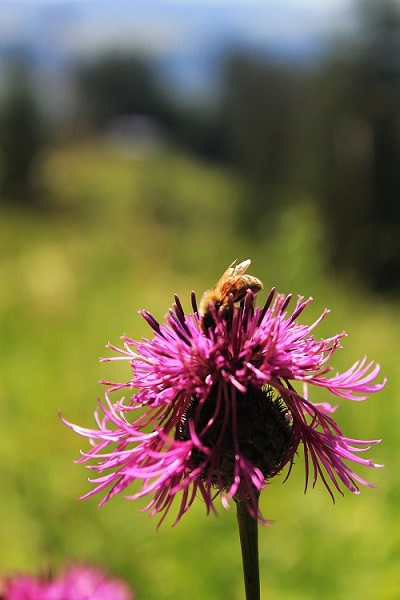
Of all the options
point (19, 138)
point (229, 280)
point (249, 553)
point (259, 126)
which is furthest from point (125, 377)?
point (259, 126)

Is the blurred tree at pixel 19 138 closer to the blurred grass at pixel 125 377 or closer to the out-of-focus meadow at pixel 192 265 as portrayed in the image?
the out-of-focus meadow at pixel 192 265

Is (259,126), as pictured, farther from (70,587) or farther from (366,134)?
(70,587)

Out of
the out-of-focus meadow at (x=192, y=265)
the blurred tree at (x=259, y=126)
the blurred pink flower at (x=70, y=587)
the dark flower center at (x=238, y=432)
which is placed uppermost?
the blurred tree at (x=259, y=126)

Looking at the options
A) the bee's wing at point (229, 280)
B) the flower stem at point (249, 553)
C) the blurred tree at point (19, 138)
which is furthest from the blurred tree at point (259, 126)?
the flower stem at point (249, 553)

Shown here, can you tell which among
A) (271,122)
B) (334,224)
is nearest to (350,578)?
(334,224)

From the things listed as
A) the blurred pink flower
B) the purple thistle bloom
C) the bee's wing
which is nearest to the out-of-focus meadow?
the blurred pink flower

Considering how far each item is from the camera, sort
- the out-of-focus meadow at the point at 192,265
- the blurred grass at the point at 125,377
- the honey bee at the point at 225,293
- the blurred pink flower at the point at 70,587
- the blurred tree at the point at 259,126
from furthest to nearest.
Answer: the blurred tree at the point at 259,126 → the out-of-focus meadow at the point at 192,265 → the blurred grass at the point at 125,377 → the blurred pink flower at the point at 70,587 → the honey bee at the point at 225,293

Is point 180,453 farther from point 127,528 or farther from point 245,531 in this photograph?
point 127,528
